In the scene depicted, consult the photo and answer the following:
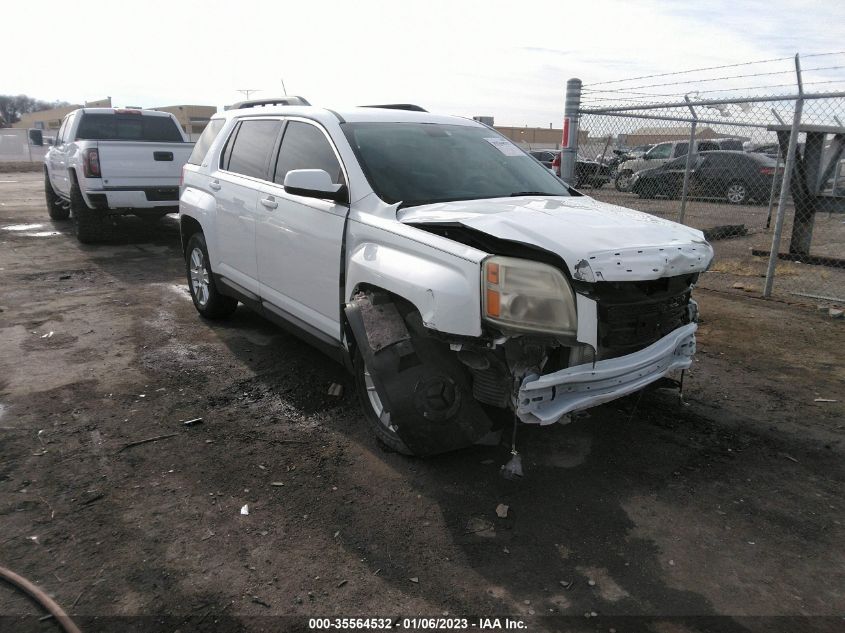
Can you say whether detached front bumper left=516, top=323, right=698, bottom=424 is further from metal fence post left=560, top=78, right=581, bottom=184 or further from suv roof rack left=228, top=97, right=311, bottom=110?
metal fence post left=560, top=78, right=581, bottom=184

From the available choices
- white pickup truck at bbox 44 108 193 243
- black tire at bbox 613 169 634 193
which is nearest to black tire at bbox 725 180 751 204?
black tire at bbox 613 169 634 193

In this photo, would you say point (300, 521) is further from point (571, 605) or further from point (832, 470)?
point (832, 470)

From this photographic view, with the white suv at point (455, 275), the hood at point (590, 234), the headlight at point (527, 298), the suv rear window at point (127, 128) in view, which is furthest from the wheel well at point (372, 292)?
the suv rear window at point (127, 128)

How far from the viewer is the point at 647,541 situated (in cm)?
291

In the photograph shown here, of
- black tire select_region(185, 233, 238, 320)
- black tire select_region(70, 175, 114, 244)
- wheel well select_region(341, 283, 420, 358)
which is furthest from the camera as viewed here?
black tire select_region(70, 175, 114, 244)

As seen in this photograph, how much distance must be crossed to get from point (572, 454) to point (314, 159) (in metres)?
2.53

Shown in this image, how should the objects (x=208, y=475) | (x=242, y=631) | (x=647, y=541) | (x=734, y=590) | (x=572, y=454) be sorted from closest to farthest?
1. (x=242, y=631)
2. (x=734, y=590)
3. (x=647, y=541)
4. (x=208, y=475)
5. (x=572, y=454)

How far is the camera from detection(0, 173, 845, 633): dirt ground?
2527 mm

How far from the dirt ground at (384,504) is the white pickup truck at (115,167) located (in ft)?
16.1

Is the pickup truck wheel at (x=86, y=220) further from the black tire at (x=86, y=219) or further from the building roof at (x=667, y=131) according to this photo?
the building roof at (x=667, y=131)

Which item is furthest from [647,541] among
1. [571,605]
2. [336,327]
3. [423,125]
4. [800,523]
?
[423,125]

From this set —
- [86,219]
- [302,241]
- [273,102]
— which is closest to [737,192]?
[273,102]

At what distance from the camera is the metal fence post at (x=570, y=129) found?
7.71 metres

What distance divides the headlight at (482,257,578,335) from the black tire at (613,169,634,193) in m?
12.0
